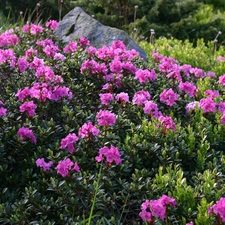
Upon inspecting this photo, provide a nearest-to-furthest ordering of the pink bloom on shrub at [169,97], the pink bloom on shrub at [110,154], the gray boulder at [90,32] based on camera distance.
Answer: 1. the pink bloom on shrub at [110,154]
2. the pink bloom on shrub at [169,97]
3. the gray boulder at [90,32]

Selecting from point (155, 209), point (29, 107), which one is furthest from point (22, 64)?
point (155, 209)

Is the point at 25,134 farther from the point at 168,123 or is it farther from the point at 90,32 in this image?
the point at 90,32

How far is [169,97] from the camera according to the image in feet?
12.7

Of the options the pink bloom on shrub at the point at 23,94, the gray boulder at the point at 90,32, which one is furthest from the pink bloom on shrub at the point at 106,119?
the gray boulder at the point at 90,32

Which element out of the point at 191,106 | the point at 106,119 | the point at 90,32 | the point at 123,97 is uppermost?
the point at 106,119

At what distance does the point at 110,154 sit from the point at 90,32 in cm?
336

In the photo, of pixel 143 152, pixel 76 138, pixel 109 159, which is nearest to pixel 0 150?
pixel 76 138

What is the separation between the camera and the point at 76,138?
10.3ft

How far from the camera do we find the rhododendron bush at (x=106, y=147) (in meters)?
2.77

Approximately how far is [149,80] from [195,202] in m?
1.77

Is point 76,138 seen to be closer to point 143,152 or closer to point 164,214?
point 143,152

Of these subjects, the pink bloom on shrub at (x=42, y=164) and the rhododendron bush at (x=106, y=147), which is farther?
the pink bloom on shrub at (x=42, y=164)


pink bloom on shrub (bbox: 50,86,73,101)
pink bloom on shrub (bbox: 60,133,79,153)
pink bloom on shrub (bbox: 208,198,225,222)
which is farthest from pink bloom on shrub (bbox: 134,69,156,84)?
pink bloom on shrub (bbox: 208,198,225,222)

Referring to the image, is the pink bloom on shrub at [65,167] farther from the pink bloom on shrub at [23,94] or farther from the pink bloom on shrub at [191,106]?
the pink bloom on shrub at [191,106]
